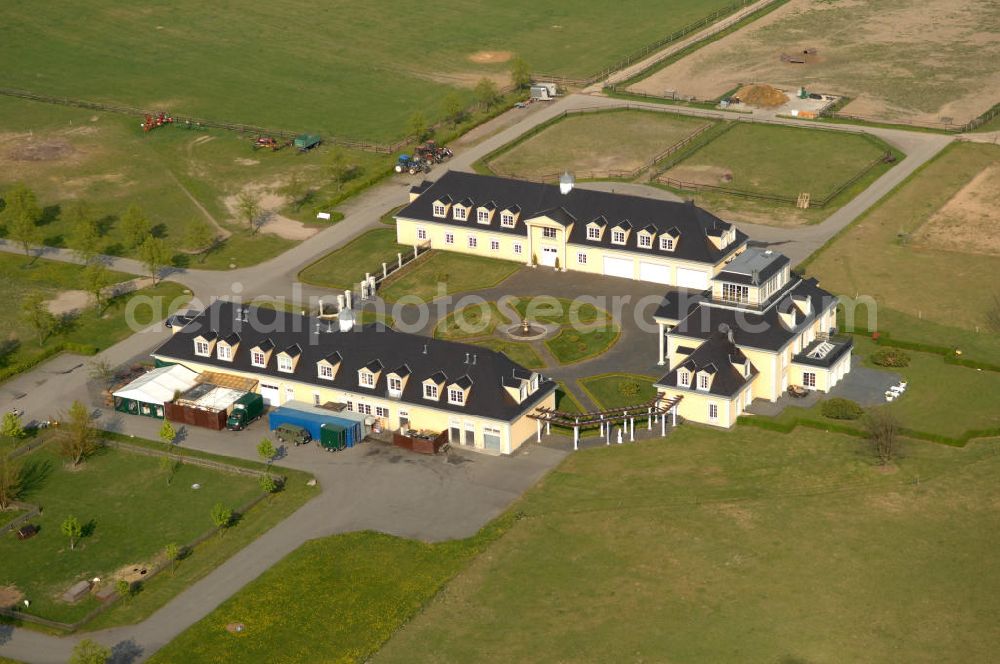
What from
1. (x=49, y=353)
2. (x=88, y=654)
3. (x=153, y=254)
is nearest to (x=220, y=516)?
(x=88, y=654)

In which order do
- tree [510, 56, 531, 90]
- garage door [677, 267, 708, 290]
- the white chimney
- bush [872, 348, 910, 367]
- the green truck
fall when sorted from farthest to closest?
tree [510, 56, 531, 90], the white chimney, garage door [677, 267, 708, 290], bush [872, 348, 910, 367], the green truck

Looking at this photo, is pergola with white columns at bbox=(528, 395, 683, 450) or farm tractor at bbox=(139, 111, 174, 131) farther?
farm tractor at bbox=(139, 111, 174, 131)

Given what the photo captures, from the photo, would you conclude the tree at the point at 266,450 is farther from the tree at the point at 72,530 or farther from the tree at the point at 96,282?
the tree at the point at 96,282

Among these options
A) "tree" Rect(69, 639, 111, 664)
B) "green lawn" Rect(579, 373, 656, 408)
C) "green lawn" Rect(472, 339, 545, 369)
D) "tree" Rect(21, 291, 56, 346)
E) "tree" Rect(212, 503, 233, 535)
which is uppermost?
"tree" Rect(21, 291, 56, 346)

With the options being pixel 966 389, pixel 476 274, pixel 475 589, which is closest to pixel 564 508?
pixel 475 589

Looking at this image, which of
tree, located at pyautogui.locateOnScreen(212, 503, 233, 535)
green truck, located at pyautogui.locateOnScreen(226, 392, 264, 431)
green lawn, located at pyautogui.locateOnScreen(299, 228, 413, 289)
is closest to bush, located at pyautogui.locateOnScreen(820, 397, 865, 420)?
green truck, located at pyautogui.locateOnScreen(226, 392, 264, 431)

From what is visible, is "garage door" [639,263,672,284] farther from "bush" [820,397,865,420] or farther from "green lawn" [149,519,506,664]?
"green lawn" [149,519,506,664]
